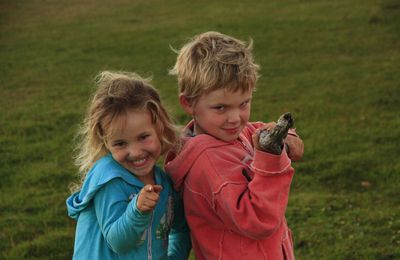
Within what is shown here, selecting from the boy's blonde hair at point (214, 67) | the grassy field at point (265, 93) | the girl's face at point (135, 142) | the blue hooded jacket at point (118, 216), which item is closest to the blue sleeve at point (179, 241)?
the blue hooded jacket at point (118, 216)

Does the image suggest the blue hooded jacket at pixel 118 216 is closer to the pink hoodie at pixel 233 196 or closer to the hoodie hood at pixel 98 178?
the hoodie hood at pixel 98 178

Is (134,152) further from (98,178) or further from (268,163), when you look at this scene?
(268,163)

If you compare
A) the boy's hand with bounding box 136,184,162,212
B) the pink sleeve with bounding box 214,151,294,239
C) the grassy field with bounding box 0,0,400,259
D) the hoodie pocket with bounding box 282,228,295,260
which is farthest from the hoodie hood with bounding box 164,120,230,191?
the grassy field with bounding box 0,0,400,259

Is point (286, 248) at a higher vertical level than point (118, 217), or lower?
lower

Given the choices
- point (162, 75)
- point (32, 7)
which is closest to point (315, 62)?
point (162, 75)

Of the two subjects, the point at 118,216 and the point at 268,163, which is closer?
the point at 268,163

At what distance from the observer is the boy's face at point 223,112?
9.62ft

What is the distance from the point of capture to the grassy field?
19.7ft

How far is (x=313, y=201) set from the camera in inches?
250

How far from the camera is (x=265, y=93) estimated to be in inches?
406

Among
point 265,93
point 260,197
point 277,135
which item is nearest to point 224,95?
point 277,135

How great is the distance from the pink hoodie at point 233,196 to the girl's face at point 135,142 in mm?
129

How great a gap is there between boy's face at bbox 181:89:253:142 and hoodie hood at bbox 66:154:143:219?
394 mm

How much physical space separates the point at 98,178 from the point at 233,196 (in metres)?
0.58
